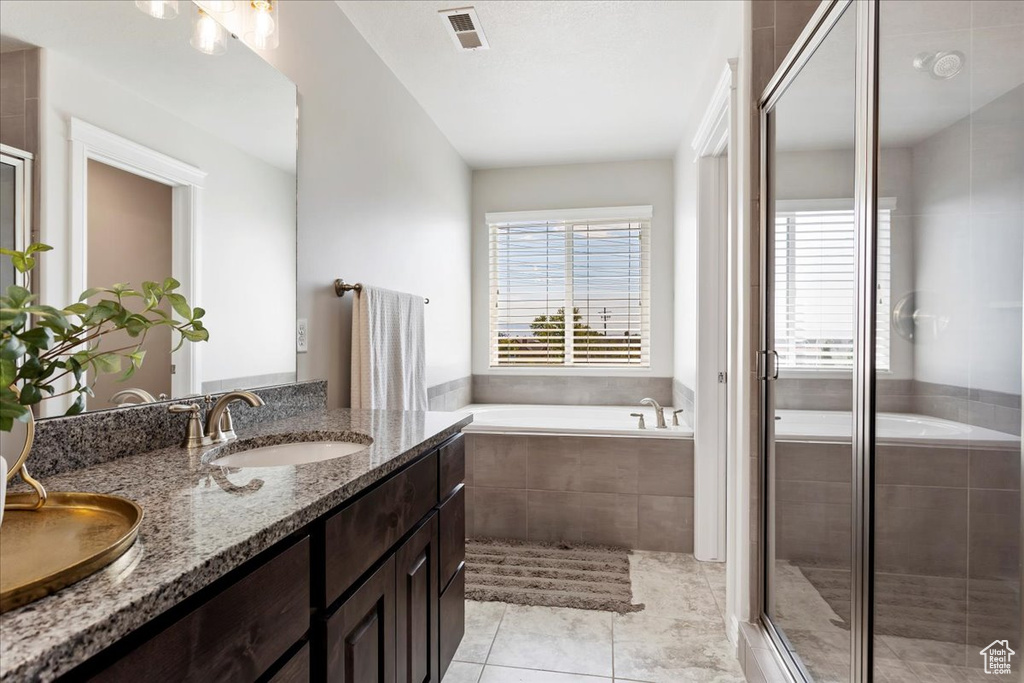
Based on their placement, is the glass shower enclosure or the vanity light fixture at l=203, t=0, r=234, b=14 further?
the vanity light fixture at l=203, t=0, r=234, b=14

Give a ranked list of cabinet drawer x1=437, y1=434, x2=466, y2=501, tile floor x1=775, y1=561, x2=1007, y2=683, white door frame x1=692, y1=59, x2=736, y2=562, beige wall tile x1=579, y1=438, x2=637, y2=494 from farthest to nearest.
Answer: beige wall tile x1=579, y1=438, x2=637, y2=494 → white door frame x1=692, y1=59, x2=736, y2=562 → cabinet drawer x1=437, y1=434, x2=466, y2=501 → tile floor x1=775, y1=561, x2=1007, y2=683

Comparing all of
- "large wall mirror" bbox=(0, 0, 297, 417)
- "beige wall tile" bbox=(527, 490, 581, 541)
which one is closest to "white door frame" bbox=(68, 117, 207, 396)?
"large wall mirror" bbox=(0, 0, 297, 417)

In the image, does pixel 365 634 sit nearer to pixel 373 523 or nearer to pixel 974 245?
pixel 373 523

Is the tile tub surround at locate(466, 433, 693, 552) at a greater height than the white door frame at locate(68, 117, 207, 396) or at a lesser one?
lesser

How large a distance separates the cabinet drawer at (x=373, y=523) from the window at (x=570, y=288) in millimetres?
2831

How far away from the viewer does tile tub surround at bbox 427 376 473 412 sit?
3318 millimetres


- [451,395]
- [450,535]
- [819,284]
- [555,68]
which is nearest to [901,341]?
[819,284]

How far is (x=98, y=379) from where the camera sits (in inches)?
46.2

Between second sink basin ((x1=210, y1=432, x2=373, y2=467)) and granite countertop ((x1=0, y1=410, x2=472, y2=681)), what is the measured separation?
51 mm

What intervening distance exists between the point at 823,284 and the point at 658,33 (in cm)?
150

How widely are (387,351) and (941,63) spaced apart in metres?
1.98

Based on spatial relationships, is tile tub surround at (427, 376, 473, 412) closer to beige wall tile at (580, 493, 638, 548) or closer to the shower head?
beige wall tile at (580, 493, 638, 548)

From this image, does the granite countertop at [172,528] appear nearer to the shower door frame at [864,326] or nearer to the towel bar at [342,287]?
the towel bar at [342,287]

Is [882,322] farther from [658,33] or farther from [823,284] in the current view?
[658,33]
